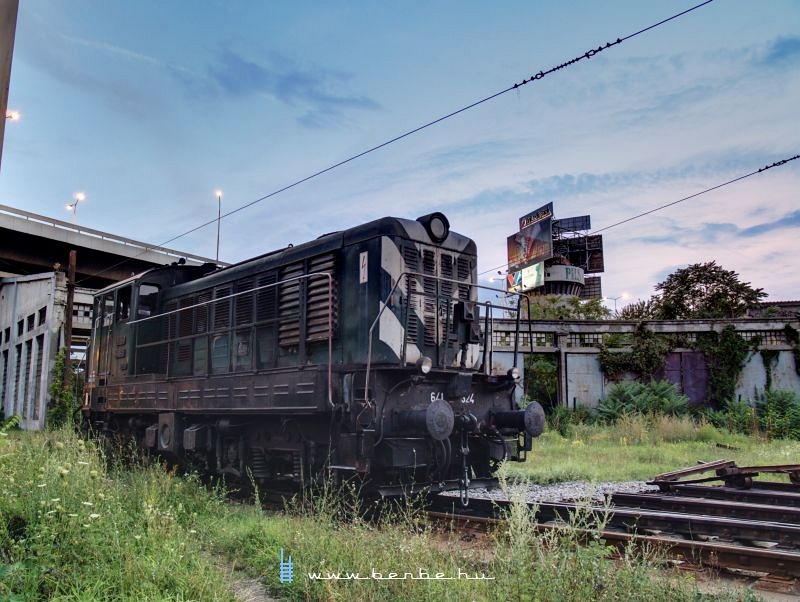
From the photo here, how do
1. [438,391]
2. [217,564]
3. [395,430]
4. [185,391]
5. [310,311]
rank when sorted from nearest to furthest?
[217,564], [395,430], [438,391], [310,311], [185,391]

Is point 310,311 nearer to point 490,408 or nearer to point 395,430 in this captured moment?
point 395,430

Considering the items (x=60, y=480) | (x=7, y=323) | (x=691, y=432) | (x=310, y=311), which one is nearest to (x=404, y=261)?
(x=310, y=311)

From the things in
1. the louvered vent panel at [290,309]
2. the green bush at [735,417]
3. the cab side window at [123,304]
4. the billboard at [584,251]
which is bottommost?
the green bush at [735,417]

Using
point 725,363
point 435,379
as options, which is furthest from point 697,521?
point 725,363

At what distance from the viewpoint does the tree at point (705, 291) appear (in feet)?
116

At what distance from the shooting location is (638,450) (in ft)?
47.3

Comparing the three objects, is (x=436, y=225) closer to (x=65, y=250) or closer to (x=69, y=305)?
(x=69, y=305)

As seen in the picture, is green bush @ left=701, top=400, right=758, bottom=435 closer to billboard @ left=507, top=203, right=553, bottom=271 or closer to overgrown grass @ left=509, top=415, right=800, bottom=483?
overgrown grass @ left=509, top=415, right=800, bottom=483

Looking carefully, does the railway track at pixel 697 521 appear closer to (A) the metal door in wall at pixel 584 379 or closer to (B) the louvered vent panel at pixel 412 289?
(B) the louvered vent panel at pixel 412 289

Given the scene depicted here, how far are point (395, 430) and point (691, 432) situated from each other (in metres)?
12.5

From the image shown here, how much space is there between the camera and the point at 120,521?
542 cm

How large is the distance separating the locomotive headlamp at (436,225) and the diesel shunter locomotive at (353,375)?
16 mm

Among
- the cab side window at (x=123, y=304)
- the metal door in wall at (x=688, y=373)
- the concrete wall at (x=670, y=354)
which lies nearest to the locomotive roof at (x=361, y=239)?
the cab side window at (x=123, y=304)

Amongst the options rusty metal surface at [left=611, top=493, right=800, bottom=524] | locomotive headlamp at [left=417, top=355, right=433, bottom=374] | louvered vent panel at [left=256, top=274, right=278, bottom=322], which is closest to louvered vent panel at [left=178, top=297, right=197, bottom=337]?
louvered vent panel at [left=256, top=274, right=278, bottom=322]
